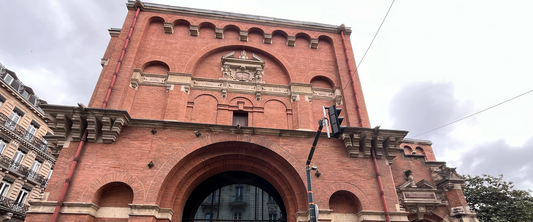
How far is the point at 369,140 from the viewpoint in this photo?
44.6 ft

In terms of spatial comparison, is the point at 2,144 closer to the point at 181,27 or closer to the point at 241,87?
the point at 181,27

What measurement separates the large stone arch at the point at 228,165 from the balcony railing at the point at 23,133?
23.3 m

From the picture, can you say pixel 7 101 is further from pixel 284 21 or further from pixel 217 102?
pixel 284 21

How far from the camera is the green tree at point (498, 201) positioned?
805 inches

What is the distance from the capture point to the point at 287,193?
13.5 meters

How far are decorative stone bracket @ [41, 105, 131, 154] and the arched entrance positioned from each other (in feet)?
16.2

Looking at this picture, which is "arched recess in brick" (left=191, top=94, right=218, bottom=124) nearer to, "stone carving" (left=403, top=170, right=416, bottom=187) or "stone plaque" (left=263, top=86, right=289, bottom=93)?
"stone plaque" (left=263, top=86, right=289, bottom=93)

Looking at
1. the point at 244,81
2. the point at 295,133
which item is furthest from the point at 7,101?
the point at 295,133

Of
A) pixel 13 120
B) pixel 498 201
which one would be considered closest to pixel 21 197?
pixel 13 120

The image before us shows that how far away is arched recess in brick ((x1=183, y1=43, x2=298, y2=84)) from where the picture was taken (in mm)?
16125

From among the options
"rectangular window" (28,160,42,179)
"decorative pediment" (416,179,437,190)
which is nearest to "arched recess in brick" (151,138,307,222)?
"decorative pediment" (416,179,437,190)

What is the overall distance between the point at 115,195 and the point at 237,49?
10405 mm

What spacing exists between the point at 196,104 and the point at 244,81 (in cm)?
299

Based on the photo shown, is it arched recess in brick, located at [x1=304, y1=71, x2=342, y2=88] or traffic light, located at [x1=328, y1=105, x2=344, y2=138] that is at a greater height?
arched recess in brick, located at [x1=304, y1=71, x2=342, y2=88]
